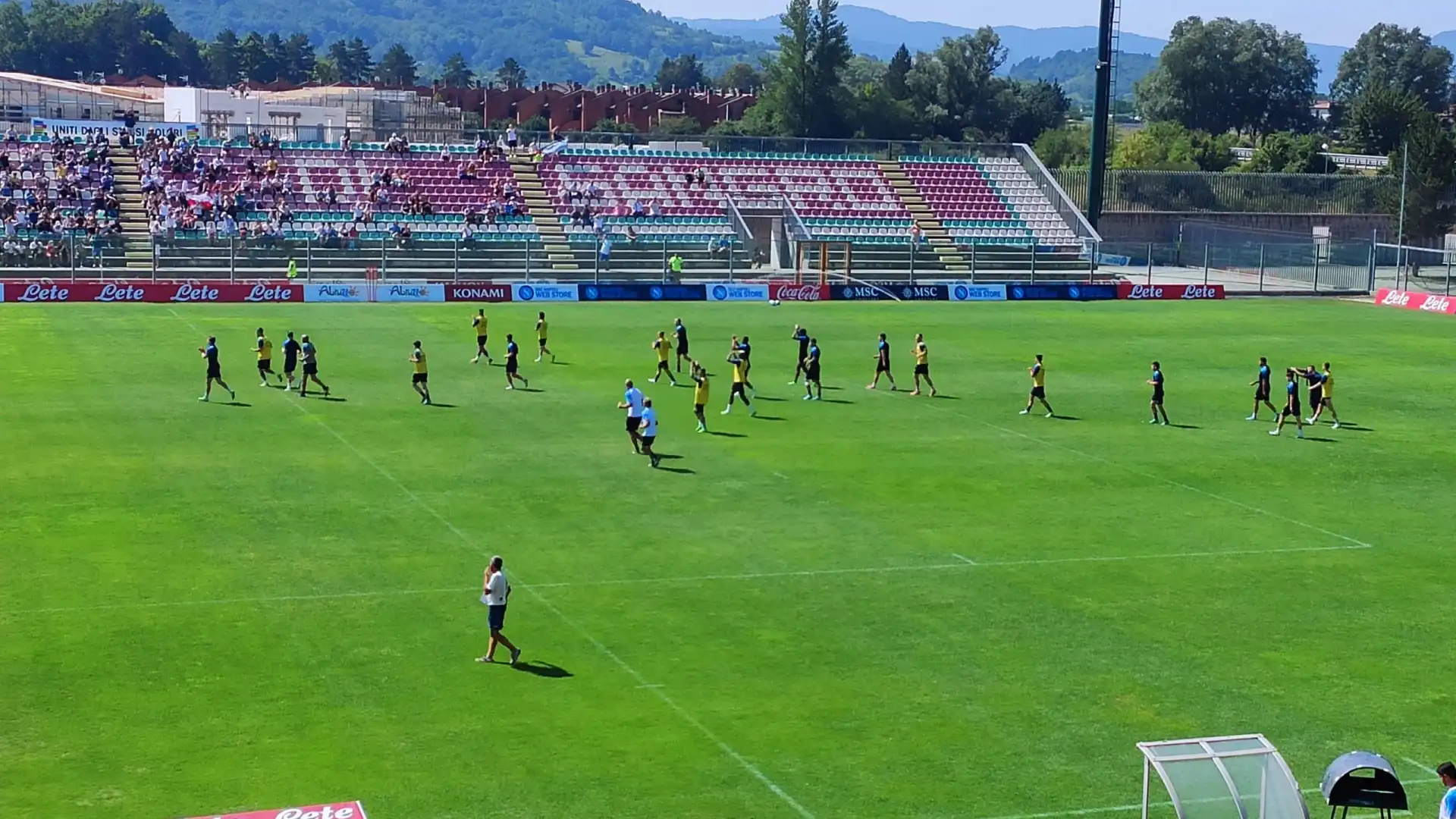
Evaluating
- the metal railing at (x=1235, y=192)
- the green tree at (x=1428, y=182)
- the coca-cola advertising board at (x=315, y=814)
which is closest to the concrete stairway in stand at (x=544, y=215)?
the metal railing at (x=1235, y=192)

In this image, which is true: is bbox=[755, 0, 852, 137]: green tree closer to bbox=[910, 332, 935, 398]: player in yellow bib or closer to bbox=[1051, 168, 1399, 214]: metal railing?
bbox=[1051, 168, 1399, 214]: metal railing

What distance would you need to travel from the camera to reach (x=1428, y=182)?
303ft

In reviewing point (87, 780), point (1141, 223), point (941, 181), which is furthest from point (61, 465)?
point (1141, 223)

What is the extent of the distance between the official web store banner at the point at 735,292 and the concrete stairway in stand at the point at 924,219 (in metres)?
12.3

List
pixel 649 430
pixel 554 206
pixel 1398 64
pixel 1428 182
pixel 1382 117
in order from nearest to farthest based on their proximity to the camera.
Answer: pixel 649 430 < pixel 554 206 < pixel 1428 182 < pixel 1382 117 < pixel 1398 64

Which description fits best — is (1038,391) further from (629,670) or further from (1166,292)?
(1166,292)

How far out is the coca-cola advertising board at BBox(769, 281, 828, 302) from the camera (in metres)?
67.2

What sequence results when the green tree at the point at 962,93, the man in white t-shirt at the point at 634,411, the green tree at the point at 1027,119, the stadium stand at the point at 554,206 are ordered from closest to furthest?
the man in white t-shirt at the point at 634,411 → the stadium stand at the point at 554,206 → the green tree at the point at 962,93 → the green tree at the point at 1027,119

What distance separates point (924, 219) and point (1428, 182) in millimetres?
30608

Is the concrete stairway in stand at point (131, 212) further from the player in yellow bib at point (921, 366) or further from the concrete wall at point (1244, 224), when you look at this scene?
the concrete wall at point (1244, 224)

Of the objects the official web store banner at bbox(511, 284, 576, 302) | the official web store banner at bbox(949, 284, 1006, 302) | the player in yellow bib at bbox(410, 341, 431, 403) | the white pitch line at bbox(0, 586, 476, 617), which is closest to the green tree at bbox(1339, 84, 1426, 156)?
the official web store banner at bbox(949, 284, 1006, 302)

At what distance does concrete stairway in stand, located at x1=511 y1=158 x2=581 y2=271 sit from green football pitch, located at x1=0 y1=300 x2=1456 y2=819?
84.6 ft

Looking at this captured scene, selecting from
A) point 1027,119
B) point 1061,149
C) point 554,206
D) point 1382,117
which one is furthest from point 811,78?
point 554,206

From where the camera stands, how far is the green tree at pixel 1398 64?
181m
